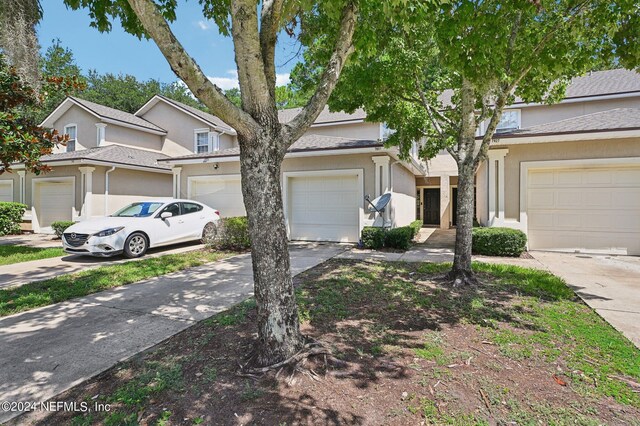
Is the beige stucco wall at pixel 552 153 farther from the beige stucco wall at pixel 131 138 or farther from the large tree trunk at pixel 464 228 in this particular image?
the beige stucco wall at pixel 131 138

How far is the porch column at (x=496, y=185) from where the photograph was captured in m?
9.48

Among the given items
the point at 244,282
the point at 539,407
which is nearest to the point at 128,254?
the point at 244,282

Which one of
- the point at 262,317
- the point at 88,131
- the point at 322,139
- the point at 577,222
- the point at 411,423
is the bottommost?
the point at 411,423

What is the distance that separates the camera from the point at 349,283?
5633 millimetres

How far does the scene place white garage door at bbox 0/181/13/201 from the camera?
1507cm

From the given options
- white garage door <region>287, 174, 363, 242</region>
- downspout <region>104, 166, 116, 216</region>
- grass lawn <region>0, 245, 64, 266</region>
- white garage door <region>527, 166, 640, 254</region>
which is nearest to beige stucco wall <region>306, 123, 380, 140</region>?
white garage door <region>287, 174, 363, 242</region>

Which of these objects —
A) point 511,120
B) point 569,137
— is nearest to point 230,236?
point 569,137

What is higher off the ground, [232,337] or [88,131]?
[88,131]

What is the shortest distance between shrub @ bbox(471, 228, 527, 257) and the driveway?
57 cm

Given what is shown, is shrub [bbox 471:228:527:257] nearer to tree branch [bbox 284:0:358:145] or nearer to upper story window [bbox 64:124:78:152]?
tree branch [bbox 284:0:358:145]

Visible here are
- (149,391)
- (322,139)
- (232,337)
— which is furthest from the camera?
(322,139)

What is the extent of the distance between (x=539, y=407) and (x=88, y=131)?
19.8 metres

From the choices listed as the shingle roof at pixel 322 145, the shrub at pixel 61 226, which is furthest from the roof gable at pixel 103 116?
the shrub at pixel 61 226

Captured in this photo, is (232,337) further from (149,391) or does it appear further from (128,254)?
(128,254)
